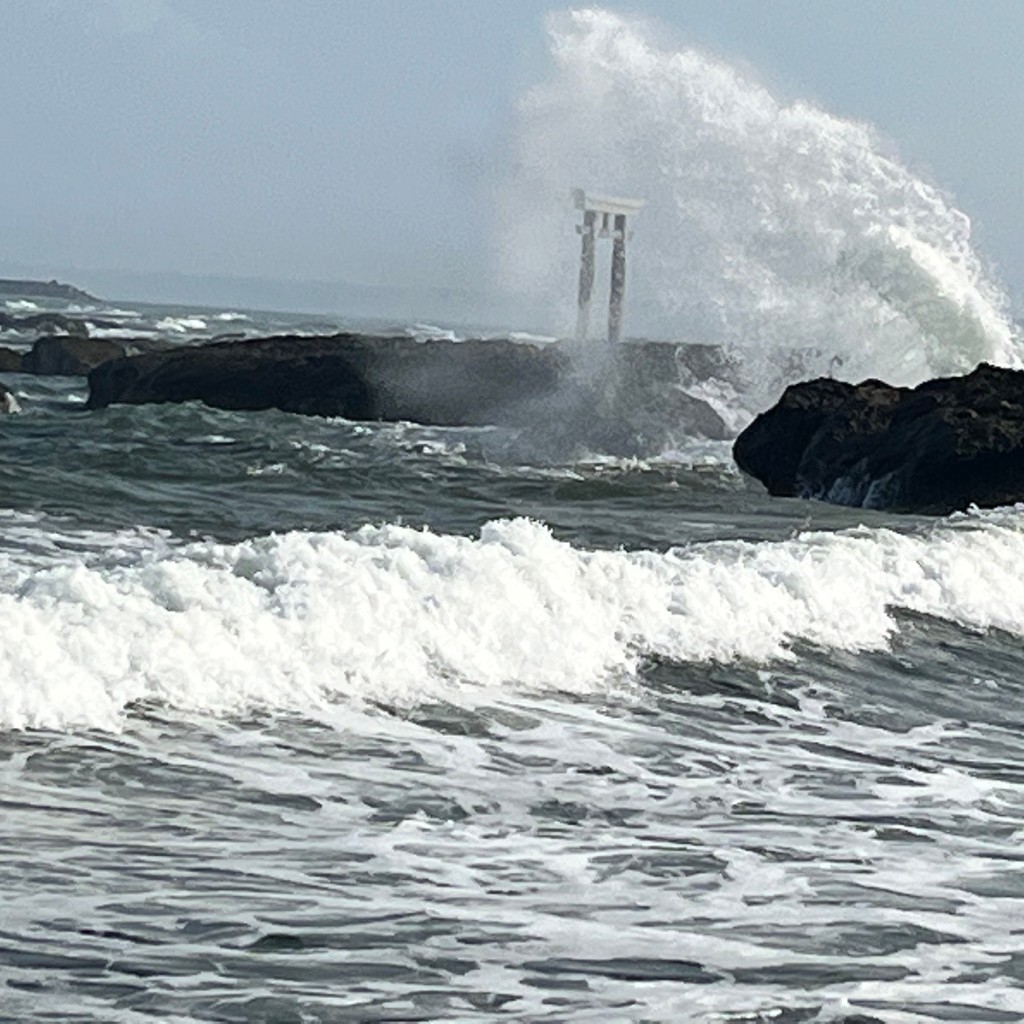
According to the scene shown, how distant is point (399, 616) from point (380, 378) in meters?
26.3

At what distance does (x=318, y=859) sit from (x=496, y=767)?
1715 mm

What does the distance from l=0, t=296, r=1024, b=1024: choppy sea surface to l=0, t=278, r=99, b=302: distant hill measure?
145 meters

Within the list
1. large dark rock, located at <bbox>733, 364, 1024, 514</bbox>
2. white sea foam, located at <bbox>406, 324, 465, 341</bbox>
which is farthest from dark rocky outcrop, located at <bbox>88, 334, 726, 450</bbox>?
white sea foam, located at <bbox>406, 324, 465, 341</bbox>

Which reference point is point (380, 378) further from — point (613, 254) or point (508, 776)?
point (508, 776)

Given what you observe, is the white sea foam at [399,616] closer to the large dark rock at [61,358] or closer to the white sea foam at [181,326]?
the large dark rock at [61,358]

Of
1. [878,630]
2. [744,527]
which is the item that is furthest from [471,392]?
[878,630]

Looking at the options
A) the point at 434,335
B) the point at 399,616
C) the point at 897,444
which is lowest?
the point at 399,616

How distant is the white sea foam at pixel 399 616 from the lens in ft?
29.5

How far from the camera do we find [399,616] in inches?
416

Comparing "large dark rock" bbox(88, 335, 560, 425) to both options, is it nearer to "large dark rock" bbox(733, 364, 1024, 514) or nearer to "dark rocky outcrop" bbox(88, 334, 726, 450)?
"dark rocky outcrop" bbox(88, 334, 726, 450)

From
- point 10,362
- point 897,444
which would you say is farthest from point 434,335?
point 897,444

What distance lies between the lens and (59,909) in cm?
587

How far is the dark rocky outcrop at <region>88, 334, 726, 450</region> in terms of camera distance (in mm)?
35094

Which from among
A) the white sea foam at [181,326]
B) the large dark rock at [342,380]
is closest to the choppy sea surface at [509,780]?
the large dark rock at [342,380]
